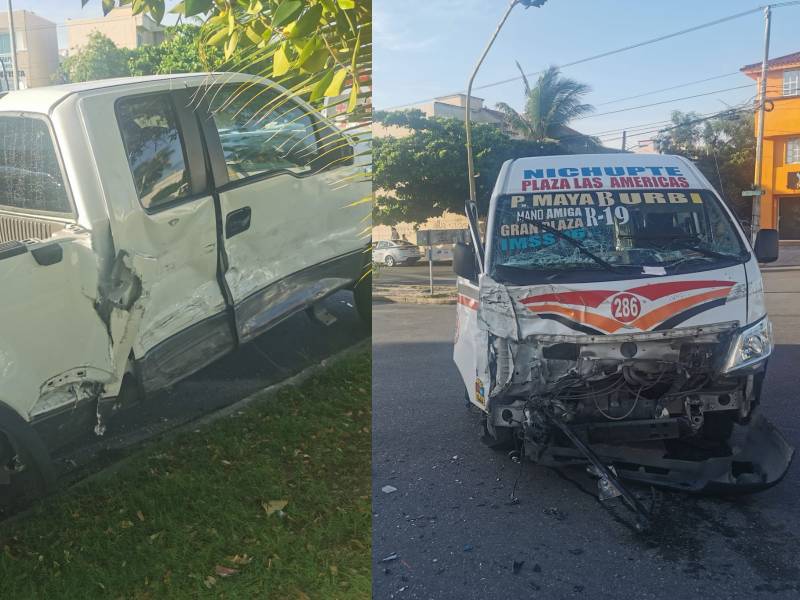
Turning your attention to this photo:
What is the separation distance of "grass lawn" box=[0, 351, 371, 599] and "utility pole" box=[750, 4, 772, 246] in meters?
1.38

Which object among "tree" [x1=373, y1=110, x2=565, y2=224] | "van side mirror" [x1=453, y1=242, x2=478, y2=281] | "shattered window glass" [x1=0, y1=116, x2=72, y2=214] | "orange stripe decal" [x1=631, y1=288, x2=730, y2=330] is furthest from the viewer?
"van side mirror" [x1=453, y1=242, x2=478, y2=281]

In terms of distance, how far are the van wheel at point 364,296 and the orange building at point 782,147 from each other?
1.31 meters

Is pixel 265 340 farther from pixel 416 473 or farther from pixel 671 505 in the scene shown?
pixel 671 505

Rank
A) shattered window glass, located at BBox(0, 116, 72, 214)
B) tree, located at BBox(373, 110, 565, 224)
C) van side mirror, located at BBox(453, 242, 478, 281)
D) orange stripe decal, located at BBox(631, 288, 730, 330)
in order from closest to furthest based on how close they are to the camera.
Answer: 1. shattered window glass, located at BBox(0, 116, 72, 214)
2. orange stripe decal, located at BBox(631, 288, 730, 330)
3. tree, located at BBox(373, 110, 565, 224)
4. van side mirror, located at BBox(453, 242, 478, 281)

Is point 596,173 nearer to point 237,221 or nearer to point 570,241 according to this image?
point 570,241

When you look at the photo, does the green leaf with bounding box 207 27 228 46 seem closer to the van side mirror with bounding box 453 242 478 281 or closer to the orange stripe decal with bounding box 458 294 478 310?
the van side mirror with bounding box 453 242 478 281

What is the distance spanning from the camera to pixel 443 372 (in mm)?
2596

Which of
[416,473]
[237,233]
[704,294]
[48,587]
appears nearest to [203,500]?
[48,587]

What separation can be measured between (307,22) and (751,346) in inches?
68.7

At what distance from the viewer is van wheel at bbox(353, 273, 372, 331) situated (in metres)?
2.60

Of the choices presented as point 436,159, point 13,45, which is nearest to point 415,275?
point 436,159

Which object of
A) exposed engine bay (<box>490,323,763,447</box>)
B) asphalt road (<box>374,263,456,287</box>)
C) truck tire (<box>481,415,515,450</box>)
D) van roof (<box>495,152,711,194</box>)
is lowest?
truck tire (<box>481,415,515,450</box>)

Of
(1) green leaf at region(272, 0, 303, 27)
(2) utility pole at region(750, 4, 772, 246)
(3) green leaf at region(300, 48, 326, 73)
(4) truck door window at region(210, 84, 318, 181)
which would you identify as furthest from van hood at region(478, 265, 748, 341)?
(1) green leaf at region(272, 0, 303, 27)

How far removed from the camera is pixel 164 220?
7.66 ft
